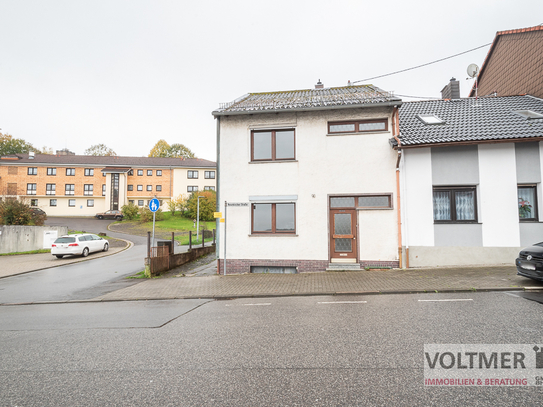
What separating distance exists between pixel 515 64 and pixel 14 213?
35.7 m

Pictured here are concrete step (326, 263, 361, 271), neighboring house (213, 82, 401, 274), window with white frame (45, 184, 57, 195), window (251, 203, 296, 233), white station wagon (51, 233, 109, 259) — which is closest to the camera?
concrete step (326, 263, 361, 271)

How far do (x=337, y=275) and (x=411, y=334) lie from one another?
6.16 metres

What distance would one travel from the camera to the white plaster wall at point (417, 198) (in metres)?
11.7

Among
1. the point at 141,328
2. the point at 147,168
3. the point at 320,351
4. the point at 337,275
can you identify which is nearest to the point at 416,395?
the point at 320,351

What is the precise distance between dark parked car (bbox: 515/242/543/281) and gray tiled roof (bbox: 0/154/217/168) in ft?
170

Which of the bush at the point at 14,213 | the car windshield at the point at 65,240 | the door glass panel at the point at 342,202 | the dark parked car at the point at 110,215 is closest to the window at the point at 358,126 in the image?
the door glass panel at the point at 342,202

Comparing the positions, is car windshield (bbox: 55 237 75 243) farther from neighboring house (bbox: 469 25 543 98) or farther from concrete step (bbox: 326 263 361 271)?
neighboring house (bbox: 469 25 543 98)

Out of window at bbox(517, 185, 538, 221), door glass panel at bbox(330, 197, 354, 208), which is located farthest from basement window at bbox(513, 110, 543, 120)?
door glass panel at bbox(330, 197, 354, 208)

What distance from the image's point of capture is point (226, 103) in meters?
13.8

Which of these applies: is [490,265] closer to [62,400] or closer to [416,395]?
[416,395]

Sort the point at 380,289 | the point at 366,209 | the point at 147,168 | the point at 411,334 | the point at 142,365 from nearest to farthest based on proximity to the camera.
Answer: the point at 142,365, the point at 411,334, the point at 380,289, the point at 366,209, the point at 147,168

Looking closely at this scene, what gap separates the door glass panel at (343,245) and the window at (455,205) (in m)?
Result: 3.15

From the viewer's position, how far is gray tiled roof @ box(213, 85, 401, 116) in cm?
1228

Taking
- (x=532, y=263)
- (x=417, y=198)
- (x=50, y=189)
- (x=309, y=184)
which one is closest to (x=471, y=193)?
(x=417, y=198)
